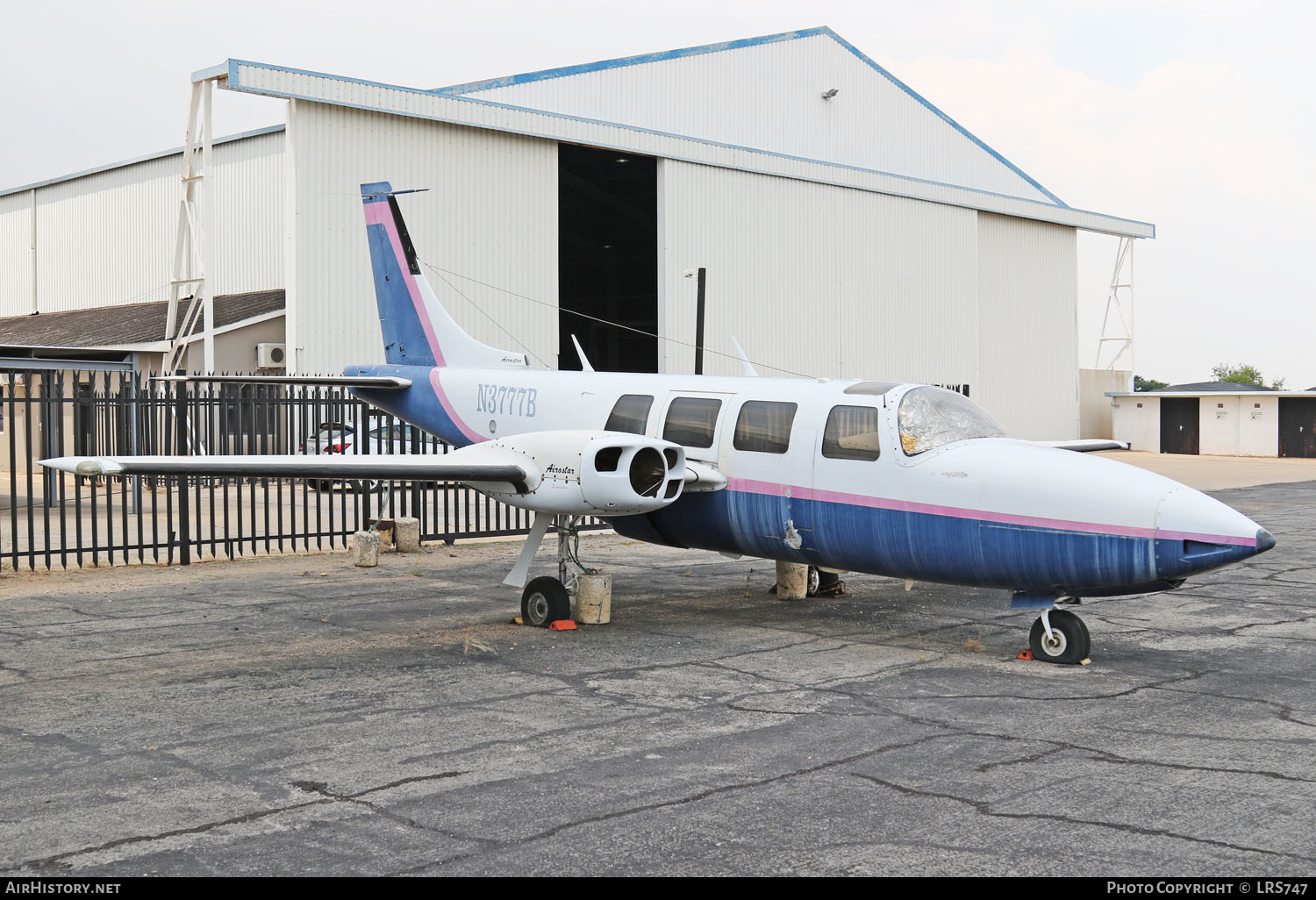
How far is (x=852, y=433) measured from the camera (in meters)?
10.3

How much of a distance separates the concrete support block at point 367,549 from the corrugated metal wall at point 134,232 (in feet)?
62.1

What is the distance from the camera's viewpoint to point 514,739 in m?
7.32

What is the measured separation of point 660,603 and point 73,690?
6.04 meters

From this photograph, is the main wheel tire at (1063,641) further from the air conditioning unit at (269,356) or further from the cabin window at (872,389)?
the air conditioning unit at (269,356)

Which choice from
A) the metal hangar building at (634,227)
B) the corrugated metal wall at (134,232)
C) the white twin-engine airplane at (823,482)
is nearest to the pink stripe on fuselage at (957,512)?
the white twin-engine airplane at (823,482)

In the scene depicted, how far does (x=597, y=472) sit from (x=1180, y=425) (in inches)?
1791

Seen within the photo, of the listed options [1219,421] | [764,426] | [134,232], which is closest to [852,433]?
[764,426]

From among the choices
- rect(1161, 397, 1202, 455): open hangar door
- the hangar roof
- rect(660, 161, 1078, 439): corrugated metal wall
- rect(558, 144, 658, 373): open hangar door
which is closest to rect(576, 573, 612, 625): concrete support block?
the hangar roof

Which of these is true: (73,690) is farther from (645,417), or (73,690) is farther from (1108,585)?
(1108,585)

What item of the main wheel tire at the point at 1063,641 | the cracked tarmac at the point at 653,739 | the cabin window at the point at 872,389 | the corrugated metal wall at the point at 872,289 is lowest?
the cracked tarmac at the point at 653,739

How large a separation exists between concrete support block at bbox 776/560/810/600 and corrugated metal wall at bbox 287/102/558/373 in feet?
48.2

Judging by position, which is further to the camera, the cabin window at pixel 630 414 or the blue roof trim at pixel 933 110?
the blue roof trim at pixel 933 110

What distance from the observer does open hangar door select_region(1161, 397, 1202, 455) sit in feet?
164

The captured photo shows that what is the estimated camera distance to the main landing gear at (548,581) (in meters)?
11.2
